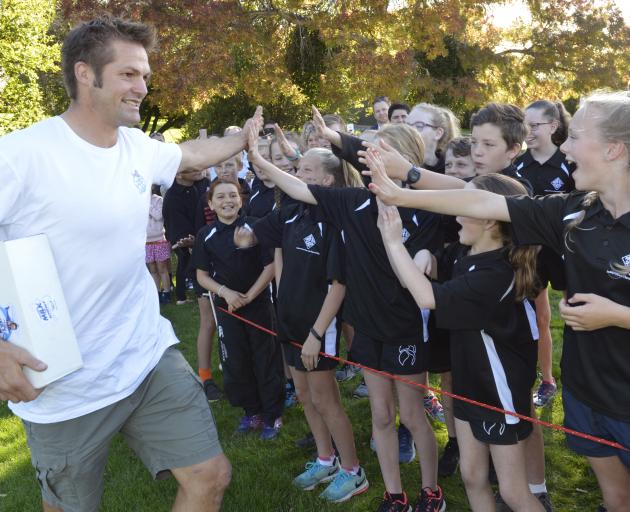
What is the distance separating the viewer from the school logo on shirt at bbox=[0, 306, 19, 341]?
97.7 inches

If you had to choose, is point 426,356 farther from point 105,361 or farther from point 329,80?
point 329,80

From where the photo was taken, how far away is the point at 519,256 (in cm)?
287

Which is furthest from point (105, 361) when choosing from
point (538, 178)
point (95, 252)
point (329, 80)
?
point (329, 80)

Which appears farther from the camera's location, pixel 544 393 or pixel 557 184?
pixel 557 184

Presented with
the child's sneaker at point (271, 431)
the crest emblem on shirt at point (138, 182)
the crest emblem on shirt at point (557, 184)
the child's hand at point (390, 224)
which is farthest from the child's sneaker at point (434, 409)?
the crest emblem on shirt at point (138, 182)

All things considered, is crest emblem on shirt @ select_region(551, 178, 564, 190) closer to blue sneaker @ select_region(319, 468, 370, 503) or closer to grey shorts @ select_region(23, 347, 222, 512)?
blue sneaker @ select_region(319, 468, 370, 503)

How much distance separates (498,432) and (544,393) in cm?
216

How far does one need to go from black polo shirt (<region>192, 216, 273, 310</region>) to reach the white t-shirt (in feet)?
6.07

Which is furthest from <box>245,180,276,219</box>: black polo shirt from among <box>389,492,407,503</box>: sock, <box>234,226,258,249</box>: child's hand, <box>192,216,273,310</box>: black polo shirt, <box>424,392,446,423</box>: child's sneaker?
<box>389,492,407,503</box>: sock

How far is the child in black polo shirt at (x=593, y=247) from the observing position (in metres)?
2.38

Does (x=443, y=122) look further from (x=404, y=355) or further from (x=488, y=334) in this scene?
Answer: (x=488, y=334)

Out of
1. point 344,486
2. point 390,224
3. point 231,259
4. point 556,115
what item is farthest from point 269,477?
point 556,115

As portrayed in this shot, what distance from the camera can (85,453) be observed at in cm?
281

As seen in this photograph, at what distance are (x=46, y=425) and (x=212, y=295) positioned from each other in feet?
8.07
